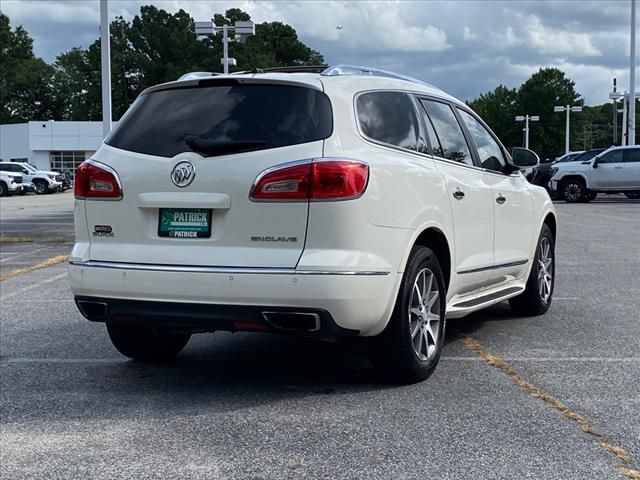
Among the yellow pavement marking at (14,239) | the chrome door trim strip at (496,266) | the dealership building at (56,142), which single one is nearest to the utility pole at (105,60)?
the yellow pavement marking at (14,239)

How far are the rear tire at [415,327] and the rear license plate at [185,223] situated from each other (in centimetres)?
118

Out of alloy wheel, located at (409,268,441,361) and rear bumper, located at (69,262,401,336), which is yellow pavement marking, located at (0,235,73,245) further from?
alloy wheel, located at (409,268,441,361)

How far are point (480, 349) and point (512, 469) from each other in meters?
2.44

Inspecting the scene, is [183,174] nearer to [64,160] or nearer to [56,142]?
[56,142]

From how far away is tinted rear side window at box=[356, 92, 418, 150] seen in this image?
16.0ft

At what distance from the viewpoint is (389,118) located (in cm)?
512

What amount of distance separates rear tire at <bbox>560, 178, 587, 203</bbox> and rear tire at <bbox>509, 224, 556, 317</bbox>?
856 inches

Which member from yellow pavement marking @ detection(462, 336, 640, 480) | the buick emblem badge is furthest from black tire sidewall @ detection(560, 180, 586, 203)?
the buick emblem badge

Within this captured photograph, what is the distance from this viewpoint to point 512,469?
12.0ft

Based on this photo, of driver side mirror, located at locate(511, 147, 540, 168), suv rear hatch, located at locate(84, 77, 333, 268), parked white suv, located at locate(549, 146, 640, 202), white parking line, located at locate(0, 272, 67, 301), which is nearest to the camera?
suv rear hatch, located at locate(84, 77, 333, 268)

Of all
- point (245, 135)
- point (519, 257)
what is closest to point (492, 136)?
point (519, 257)

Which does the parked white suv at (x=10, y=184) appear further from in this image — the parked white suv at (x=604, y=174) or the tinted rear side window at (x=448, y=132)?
the tinted rear side window at (x=448, y=132)

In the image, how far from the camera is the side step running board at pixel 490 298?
590cm

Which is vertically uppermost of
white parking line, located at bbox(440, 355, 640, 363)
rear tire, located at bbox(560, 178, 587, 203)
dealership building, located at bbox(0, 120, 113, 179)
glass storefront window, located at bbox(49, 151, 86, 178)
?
dealership building, located at bbox(0, 120, 113, 179)
